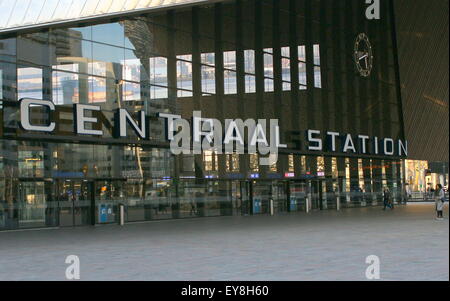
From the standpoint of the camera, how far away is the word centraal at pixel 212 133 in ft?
101

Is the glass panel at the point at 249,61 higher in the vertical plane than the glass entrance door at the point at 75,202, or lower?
higher

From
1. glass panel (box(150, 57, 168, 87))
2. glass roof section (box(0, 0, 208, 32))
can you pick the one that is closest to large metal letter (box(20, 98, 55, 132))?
glass roof section (box(0, 0, 208, 32))

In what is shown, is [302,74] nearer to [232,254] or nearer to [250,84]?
[250,84]

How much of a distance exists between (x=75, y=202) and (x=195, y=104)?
9284 millimetres

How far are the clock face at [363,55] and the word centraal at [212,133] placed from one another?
5845 millimetres

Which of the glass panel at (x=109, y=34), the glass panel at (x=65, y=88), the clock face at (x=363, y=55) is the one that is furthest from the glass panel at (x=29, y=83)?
the clock face at (x=363, y=55)

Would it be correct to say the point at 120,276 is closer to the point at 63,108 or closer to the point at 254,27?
the point at 63,108

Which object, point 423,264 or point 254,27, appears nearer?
point 423,264

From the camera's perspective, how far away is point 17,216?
97.0ft

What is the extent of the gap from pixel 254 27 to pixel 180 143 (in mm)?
10784

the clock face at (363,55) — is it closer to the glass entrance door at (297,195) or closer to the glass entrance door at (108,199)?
the glass entrance door at (297,195)

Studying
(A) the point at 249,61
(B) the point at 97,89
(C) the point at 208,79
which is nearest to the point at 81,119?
(B) the point at 97,89
